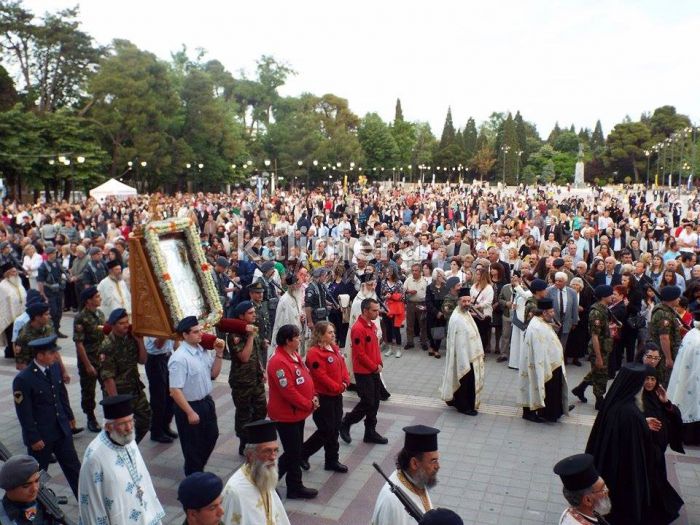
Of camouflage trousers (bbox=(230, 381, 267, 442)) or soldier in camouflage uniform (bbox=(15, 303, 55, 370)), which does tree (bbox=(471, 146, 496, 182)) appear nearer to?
camouflage trousers (bbox=(230, 381, 267, 442))

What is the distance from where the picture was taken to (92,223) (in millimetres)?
24641

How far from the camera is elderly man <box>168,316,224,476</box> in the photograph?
19.2 ft

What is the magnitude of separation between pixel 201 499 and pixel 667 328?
6.52m

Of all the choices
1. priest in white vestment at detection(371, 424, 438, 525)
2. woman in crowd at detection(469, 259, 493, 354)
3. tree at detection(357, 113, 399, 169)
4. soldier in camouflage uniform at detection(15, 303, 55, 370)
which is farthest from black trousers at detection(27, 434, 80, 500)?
tree at detection(357, 113, 399, 169)

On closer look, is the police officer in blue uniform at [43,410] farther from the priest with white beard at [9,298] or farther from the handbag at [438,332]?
the handbag at [438,332]

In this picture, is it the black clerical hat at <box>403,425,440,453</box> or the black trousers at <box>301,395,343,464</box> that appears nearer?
the black clerical hat at <box>403,425,440,453</box>

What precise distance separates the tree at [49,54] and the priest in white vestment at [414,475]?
2031 inches

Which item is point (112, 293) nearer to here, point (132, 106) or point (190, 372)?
point (190, 372)

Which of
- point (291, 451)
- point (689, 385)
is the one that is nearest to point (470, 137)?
point (689, 385)

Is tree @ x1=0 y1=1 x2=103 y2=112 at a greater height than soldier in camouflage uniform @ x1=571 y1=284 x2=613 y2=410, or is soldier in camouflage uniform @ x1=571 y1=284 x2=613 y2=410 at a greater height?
tree @ x1=0 y1=1 x2=103 y2=112

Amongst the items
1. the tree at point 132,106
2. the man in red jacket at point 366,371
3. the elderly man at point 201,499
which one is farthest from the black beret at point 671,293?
the tree at point 132,106

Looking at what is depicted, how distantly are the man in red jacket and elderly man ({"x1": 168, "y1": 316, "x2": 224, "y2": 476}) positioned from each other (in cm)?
192

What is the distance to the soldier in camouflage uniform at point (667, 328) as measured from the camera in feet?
25.4

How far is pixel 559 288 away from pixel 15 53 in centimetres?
5065
